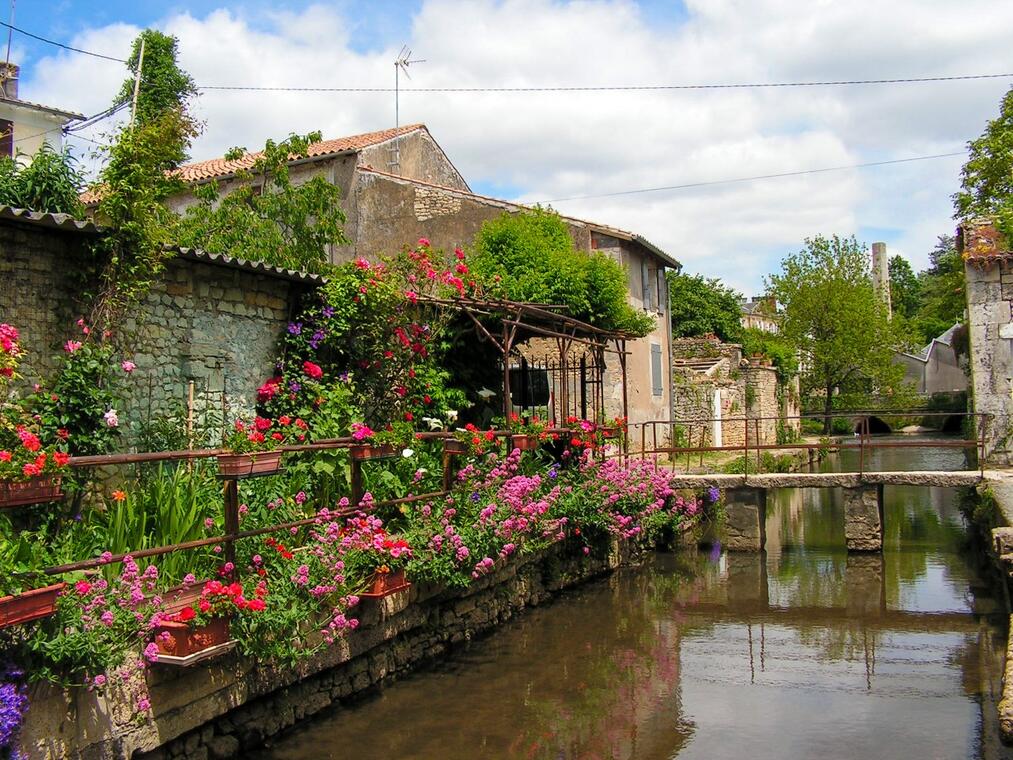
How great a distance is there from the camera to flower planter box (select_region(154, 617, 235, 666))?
5266 mm

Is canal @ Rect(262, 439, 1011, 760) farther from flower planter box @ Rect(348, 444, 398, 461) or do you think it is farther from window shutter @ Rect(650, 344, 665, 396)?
window shutter @ Rect(650, 344, 665, 396)

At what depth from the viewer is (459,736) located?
6.87 metres

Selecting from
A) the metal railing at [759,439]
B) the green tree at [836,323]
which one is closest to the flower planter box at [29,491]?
the metal railing at [759,439]

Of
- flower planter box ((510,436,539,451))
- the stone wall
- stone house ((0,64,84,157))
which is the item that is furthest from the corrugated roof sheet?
stone house ((0,64,84,157))

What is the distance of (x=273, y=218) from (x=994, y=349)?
39.9 ft

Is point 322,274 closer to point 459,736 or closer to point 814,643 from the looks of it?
point 459,736

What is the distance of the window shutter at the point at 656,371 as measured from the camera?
21156 mm

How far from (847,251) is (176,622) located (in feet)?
110

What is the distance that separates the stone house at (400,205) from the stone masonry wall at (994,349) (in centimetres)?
678

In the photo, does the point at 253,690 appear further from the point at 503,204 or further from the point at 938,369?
the point at 938,369

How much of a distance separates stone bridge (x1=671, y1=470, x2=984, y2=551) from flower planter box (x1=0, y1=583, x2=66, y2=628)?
11.2m

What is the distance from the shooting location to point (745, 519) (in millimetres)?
15031

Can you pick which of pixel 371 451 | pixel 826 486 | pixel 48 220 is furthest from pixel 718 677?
pixel 48 220

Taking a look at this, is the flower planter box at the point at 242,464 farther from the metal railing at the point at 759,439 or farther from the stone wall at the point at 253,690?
the metal railing at the point at 759,439
